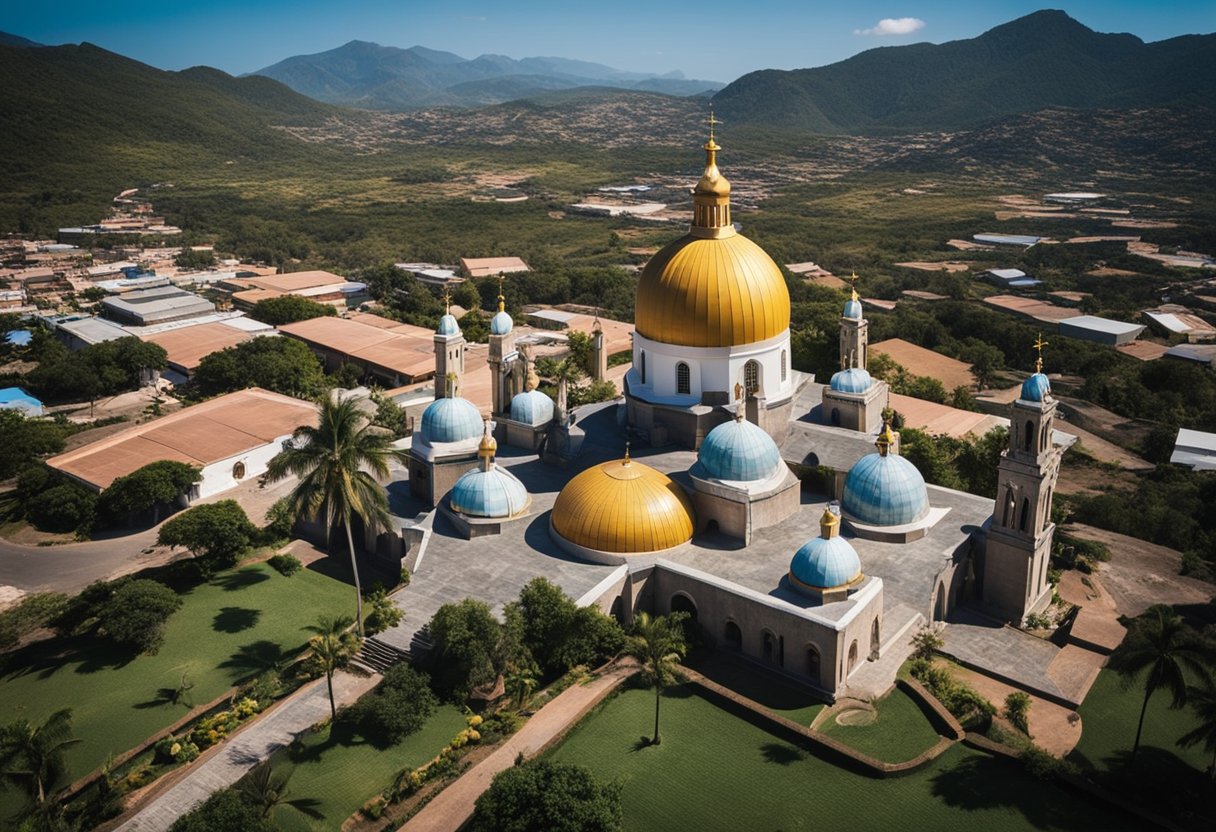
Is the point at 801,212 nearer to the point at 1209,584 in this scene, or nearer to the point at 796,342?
the point at 796,342

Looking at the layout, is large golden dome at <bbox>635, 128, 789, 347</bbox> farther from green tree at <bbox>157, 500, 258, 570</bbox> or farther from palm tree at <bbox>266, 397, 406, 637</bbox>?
green tree at <bbox>157, 500, 258, 570</bbox>

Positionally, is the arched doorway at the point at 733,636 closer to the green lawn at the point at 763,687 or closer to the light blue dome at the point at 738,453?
the green lawn at the point at 763,687

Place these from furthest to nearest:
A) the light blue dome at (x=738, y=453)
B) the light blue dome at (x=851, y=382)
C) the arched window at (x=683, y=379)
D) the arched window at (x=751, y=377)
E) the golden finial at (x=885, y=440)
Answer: the light blue dome at (x=851, y=382)
the arched window at (x=683, y=379)
the arched window at (x=751, y=377)
the light blue dome at (x=738, y=453)
the golden finial at (x=885, y=440)

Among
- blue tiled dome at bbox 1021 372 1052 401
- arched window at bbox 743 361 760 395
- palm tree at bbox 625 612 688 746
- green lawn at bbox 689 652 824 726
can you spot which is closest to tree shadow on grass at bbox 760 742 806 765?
green lawn at bbox 689 652 824 726

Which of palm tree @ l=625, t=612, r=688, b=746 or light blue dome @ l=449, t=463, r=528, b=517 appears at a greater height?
light blue dome @ l=449, t=463, r=528, b=517

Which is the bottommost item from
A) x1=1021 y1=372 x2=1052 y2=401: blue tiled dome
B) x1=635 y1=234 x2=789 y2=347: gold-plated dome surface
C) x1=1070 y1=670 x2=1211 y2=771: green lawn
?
x1=1070 y1=670 x2=1211 y2=771: green lawn

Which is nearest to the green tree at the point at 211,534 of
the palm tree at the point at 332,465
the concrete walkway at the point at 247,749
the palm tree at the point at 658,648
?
the palm tree at the point at 332,465
